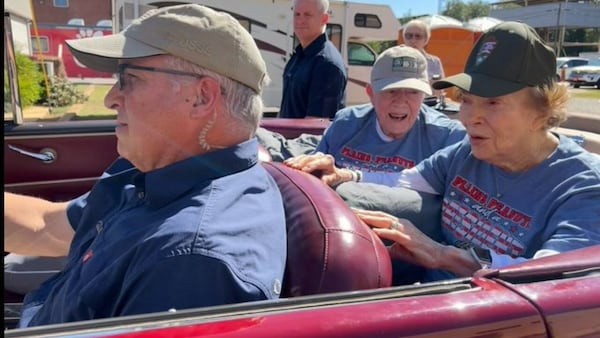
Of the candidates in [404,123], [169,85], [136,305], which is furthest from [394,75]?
[136,305]

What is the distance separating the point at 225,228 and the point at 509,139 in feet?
3.33

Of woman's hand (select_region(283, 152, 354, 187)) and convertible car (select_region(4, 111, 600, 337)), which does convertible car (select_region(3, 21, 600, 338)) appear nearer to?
convertible car (select_region(4, 111, 600, 337))

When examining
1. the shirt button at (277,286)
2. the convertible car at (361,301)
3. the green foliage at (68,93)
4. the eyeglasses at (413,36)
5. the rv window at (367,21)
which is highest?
the rv window at (367,21)

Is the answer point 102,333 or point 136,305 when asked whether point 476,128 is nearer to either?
point 136,305

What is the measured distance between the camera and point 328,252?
4.29 feet

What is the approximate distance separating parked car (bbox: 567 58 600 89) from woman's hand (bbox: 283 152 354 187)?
27.2 meters

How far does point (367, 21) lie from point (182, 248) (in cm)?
1142

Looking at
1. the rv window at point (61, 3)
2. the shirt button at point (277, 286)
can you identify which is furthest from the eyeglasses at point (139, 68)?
the rv window at point (61, 3)

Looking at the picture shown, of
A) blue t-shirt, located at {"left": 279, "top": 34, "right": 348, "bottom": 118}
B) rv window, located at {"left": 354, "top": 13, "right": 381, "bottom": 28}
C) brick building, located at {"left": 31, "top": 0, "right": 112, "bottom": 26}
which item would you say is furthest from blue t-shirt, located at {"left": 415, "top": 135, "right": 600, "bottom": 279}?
brick building, located at {"left": 31, "top": 0, "right": 112, "bottom": 26}

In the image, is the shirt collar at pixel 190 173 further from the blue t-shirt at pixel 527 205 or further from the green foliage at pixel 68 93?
the green foliage at pixel 68 93

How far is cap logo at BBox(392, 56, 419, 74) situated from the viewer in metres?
2.74

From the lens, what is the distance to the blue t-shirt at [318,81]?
140 inches

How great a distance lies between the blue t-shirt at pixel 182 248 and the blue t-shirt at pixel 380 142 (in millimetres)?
1212

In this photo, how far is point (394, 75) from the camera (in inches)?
108
